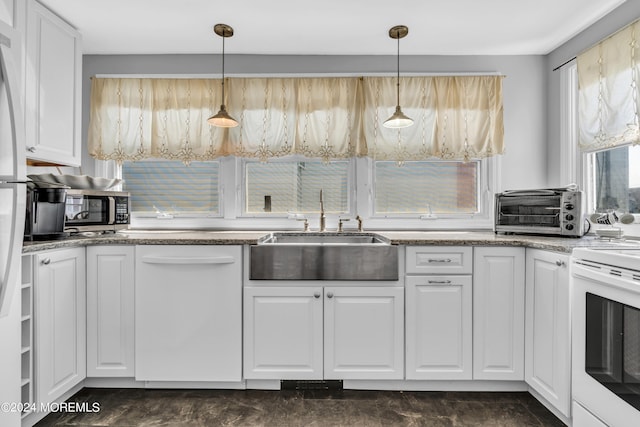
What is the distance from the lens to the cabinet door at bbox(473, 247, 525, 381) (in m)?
2.13

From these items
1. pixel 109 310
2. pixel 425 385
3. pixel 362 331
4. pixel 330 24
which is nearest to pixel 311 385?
pixel 362 331

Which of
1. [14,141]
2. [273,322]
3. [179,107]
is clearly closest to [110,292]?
[273,322]

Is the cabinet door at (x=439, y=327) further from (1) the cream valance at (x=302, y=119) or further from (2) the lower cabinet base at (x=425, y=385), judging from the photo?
(1) the cream valance at (x=302, y=119)

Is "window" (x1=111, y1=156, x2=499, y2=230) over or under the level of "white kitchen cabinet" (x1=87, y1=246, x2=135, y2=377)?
over

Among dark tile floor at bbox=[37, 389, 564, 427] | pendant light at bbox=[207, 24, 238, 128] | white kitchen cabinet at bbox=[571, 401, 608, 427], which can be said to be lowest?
dark tile floor at bbox=[37, 389, 564, 427]

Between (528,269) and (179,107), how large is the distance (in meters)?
2.85

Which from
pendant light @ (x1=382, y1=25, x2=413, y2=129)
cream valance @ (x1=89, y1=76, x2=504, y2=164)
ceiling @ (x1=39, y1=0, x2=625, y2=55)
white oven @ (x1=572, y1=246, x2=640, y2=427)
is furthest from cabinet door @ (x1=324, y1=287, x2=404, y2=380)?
ceiling @ (x1=39, y1=0, x2=625, y2=55)

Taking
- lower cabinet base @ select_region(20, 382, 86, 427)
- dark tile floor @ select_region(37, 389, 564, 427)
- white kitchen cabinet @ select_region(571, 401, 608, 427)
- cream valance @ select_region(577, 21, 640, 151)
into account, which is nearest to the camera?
white kitchen cabinet @ select_region(571, 401, 608, 427)

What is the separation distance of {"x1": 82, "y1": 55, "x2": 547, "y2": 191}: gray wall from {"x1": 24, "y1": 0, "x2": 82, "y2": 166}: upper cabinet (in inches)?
19.4

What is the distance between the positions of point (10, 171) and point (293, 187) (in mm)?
1971

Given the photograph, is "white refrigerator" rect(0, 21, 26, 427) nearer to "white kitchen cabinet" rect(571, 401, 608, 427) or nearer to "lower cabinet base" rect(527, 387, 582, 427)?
Answer: "white kitchen cabinet" rect(571, 401, 608, 427)

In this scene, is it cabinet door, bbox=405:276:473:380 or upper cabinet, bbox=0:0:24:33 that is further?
cabinet door, bbox=405:276:473:380

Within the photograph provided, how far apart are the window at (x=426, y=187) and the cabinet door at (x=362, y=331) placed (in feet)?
3.39

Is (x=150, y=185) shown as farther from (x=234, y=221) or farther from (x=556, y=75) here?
(x=556, y=75)
